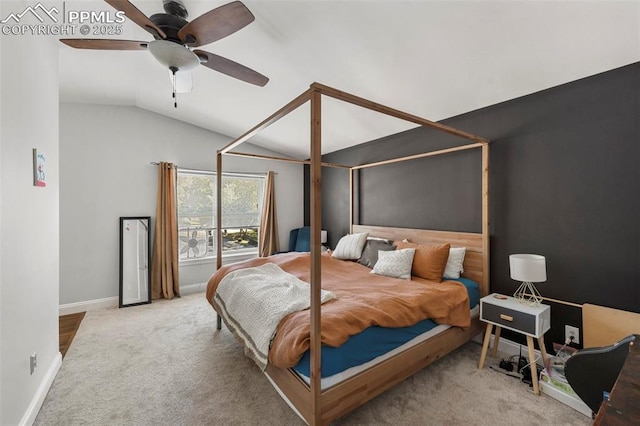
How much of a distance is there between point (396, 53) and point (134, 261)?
4.25 metres

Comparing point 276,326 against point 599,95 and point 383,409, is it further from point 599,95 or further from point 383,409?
point 599,95

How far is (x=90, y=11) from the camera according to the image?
2084 mm

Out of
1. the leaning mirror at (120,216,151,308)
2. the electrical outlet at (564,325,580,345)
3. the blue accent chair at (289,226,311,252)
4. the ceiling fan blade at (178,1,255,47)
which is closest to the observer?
the ceiling fan blade at (178,1,255,47)

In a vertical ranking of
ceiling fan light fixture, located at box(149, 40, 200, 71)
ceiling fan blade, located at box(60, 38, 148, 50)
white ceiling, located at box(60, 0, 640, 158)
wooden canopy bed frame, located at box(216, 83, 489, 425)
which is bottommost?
wooden canopy bed frame, located at box(216, 83, 489, 425)

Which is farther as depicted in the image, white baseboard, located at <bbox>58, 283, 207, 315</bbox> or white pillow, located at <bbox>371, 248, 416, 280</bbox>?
white baseboard, located at <bbox>58, 283, 207, 315</bbox>

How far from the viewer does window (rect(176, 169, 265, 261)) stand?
4.40 m

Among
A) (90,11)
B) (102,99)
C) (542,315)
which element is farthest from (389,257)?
(102,99)

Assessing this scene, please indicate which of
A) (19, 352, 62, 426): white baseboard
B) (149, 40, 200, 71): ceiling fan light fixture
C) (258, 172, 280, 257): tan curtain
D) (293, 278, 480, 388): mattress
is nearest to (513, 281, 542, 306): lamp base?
(293, 278, 480, 388): mattress

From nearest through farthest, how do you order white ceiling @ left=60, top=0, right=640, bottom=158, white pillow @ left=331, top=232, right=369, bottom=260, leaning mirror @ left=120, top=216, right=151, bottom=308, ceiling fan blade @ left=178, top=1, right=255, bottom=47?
ceiling fan blade @ left=178, top=1, right=255, bottom=47 → white ceiling @ left=60, top=0, right=640, bottom=158 → white pillow @ left=331, top=232, right=369, bottom=260 → leaning mirror @ left=120, top=216, right=151, bottom=308

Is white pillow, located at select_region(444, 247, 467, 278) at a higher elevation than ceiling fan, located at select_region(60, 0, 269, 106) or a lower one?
lower

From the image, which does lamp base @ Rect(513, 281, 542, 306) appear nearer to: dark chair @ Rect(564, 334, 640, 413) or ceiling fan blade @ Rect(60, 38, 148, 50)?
dark chair @ Rect(564, 334, 640, 413)

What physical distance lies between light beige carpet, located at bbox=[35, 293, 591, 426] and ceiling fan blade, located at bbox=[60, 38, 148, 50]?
7.91 feet

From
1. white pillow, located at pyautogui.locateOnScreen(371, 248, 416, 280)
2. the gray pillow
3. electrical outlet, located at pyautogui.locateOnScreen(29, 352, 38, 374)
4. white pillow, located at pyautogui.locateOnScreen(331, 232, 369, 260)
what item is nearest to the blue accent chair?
white pillow, located at pyautogui.locateOnScreen(331, 232, 369, 260)

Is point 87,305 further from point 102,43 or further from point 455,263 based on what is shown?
point 455,263
